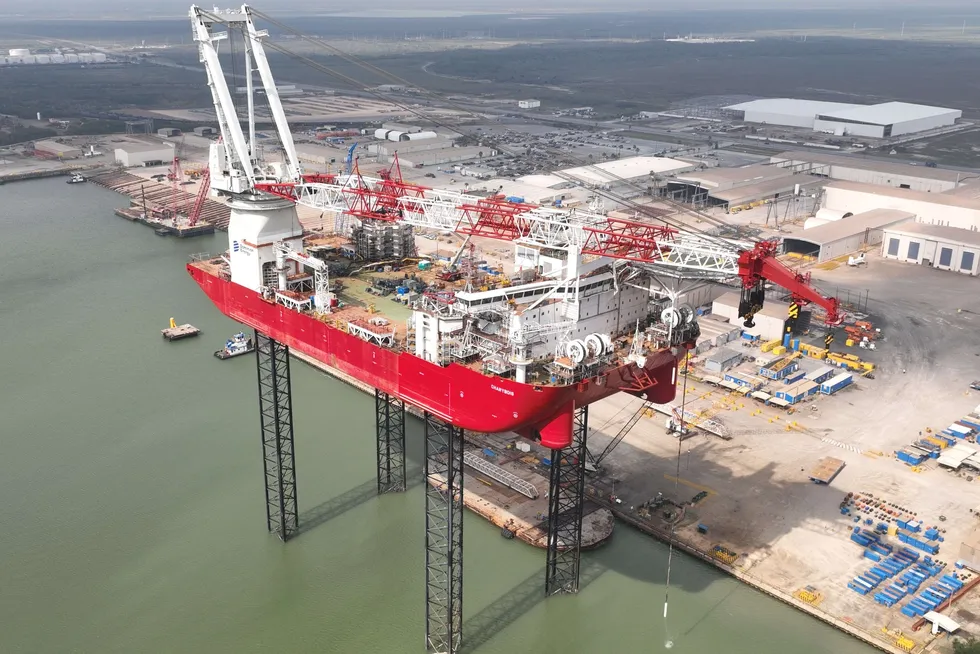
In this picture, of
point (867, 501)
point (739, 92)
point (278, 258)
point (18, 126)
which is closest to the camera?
point (278, 258)

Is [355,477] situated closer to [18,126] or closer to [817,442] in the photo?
[817,442]

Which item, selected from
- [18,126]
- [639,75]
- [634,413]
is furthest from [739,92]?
[634,413]

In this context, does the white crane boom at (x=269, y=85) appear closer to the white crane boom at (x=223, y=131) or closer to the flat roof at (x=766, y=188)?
the white crane boom at (x=223, y=131)

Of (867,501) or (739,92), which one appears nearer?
(867,501)

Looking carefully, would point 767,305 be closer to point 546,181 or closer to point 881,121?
point 546,181

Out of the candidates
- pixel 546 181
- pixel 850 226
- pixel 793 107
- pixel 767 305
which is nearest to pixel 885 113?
pixel 793 107

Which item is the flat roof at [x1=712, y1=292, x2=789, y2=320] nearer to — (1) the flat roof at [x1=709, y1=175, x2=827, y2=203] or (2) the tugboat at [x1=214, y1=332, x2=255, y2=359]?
(2) the tugboat at [x1=214, y1=332, x2=255, y2=359]

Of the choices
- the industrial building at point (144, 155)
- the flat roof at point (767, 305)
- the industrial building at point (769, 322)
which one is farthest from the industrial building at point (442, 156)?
the industrial building at point (769, 322)
